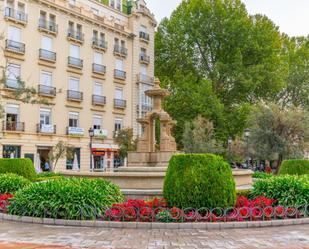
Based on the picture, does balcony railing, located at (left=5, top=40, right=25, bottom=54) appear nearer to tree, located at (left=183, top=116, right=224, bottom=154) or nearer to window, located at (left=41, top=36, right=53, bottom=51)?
window, located at (left=41, top=36, right=53, bottom=51)

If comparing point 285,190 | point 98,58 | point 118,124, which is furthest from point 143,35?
point 285,190

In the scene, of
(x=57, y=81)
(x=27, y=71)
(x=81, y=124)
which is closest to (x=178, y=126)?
(x=81, y=124)

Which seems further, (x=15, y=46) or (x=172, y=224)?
(x=15, y=46)

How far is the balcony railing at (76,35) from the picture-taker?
Answer: 132ft

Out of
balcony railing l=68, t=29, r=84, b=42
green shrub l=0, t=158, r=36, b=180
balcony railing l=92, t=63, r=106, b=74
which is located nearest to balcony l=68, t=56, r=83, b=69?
balcony railing l=92, t=63, r=106, b=74

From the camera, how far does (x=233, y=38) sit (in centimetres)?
4141

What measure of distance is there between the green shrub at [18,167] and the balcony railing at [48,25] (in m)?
22.6

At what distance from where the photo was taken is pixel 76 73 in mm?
40781

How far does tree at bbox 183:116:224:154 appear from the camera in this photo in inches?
1366

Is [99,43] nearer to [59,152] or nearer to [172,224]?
[59,152]

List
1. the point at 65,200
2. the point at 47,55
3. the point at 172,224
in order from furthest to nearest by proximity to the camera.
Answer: the point at 47,55 < the point at 65,200 < the point at 172,224

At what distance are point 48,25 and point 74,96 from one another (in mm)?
6753

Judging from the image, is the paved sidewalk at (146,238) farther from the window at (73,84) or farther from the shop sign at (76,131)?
the window at (73,84)

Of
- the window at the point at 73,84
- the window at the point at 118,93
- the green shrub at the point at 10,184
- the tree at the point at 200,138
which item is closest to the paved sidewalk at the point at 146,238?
the green shrub at the point at 10,184
